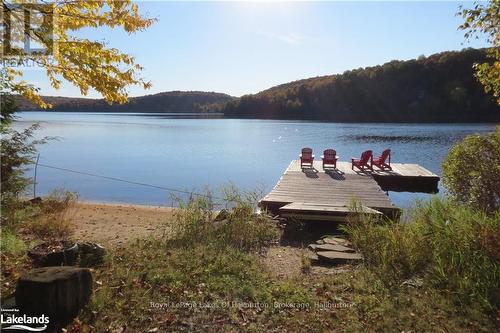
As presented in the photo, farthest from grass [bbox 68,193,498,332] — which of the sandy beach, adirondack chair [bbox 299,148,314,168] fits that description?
→ adirondack chair [bbox 299,148,314,168]

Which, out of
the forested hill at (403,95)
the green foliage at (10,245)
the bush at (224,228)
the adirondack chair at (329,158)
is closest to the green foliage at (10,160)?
the green foliage at (10,245)

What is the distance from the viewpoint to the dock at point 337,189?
27.2ft

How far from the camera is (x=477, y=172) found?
8.33 meters

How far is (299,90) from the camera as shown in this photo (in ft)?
350

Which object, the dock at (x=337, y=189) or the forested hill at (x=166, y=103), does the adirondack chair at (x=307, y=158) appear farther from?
the forested hill at (x=166, y=103)

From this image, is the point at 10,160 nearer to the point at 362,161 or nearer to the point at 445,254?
the point at 445,254

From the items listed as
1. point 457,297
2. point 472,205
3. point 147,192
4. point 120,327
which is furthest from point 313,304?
point 147,192

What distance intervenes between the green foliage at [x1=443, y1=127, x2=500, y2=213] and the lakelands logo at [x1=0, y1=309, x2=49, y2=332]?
26.6 feet

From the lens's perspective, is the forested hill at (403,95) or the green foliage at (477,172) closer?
the green foliage at (477,172)

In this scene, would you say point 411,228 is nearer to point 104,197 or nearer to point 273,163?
point 104,197

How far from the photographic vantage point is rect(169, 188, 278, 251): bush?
6468mm

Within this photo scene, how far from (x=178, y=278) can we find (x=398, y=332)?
8.50 ft

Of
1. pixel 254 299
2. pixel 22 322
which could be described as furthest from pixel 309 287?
pixel 22 322

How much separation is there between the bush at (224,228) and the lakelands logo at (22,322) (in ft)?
9.31
